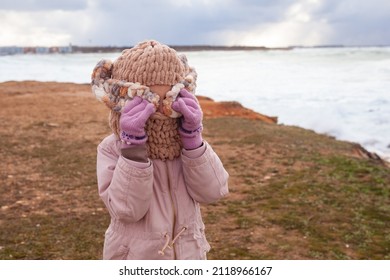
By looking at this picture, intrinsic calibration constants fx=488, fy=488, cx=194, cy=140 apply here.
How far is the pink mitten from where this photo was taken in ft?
5.99

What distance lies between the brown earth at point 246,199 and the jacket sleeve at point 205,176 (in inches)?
87.8

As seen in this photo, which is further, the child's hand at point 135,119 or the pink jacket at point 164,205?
the pink jacket at point 164,205

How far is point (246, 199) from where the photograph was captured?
18.4 ft

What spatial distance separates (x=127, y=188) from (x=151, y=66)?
1.56 feet

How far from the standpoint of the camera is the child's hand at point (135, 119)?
1.77 m

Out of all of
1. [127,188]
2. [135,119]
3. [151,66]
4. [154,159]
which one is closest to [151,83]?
[151,66]

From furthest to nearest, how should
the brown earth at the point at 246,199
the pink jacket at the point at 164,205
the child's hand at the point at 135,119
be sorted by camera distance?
the brown earth at the point at 246,199
the pink jacket at the point at 164,205
the child's hand at the point at 135,119

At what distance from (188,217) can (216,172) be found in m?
0.22

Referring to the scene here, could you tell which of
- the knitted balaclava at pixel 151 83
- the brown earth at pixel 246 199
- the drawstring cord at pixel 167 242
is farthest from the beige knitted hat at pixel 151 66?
the brown earth at pixel 246 199

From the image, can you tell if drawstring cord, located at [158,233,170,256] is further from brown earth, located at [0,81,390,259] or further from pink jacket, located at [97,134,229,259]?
brown earth, located at [0,81,390,259]

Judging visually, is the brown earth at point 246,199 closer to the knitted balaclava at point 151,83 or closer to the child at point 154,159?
the child at point 154,159

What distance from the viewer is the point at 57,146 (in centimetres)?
825

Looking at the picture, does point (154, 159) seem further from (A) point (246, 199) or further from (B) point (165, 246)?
(A) point (246, 199)
